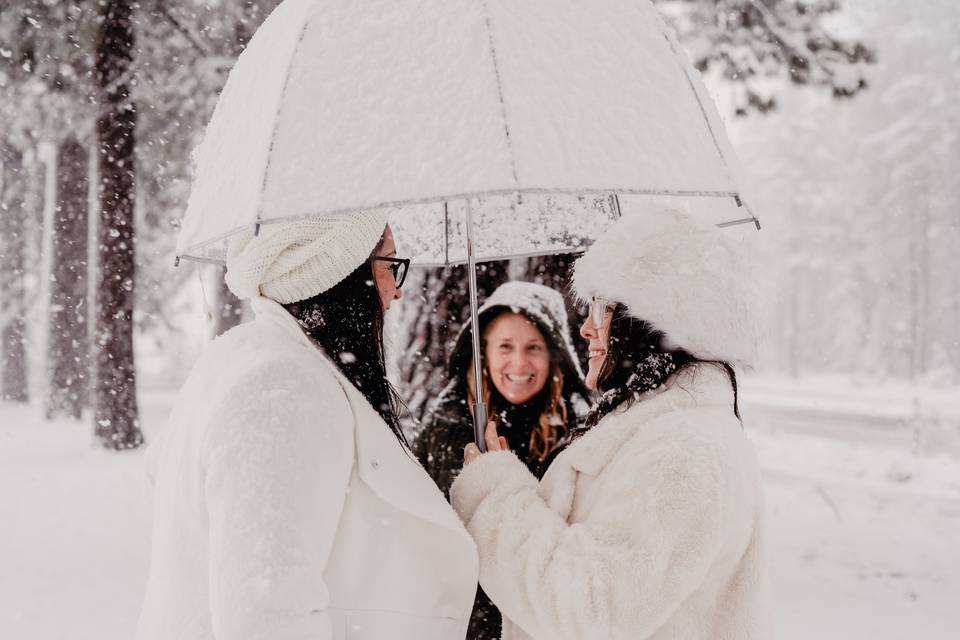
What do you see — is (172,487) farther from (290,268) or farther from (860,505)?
(860,505)

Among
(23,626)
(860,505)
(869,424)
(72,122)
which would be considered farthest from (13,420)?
(869,424)

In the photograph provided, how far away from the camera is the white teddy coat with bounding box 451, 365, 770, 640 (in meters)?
1.83

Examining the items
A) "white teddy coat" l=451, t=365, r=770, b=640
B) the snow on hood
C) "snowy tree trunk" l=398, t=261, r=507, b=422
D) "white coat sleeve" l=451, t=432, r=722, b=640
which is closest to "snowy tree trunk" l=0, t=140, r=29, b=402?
"snowy tree trunk" l=398, t=261, r=507, b=422

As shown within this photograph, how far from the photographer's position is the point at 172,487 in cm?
175

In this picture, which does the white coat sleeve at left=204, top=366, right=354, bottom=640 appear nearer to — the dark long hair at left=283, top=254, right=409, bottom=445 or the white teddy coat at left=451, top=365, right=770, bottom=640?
the dark long hair at left=283, top=254, right=409, bottom=445

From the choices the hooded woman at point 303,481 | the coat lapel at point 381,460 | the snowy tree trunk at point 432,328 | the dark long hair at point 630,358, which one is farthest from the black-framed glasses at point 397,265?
the snowy tree trunk at point 432,328

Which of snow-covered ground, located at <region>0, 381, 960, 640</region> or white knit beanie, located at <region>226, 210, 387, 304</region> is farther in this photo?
snow-covered ground, located at <region>0, 381, 960, 640</region>

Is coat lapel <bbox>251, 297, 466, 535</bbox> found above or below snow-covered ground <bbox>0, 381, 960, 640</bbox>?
above

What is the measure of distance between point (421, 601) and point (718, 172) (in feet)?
4.17

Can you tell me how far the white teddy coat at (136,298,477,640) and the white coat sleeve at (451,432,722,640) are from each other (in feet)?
0.42

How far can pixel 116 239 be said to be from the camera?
32.7 ft

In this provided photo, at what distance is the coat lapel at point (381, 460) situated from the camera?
5.80 ft

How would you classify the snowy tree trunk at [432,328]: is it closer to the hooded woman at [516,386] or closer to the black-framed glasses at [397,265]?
the hooded woman at [516,386]

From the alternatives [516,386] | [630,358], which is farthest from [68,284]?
[630,358]
